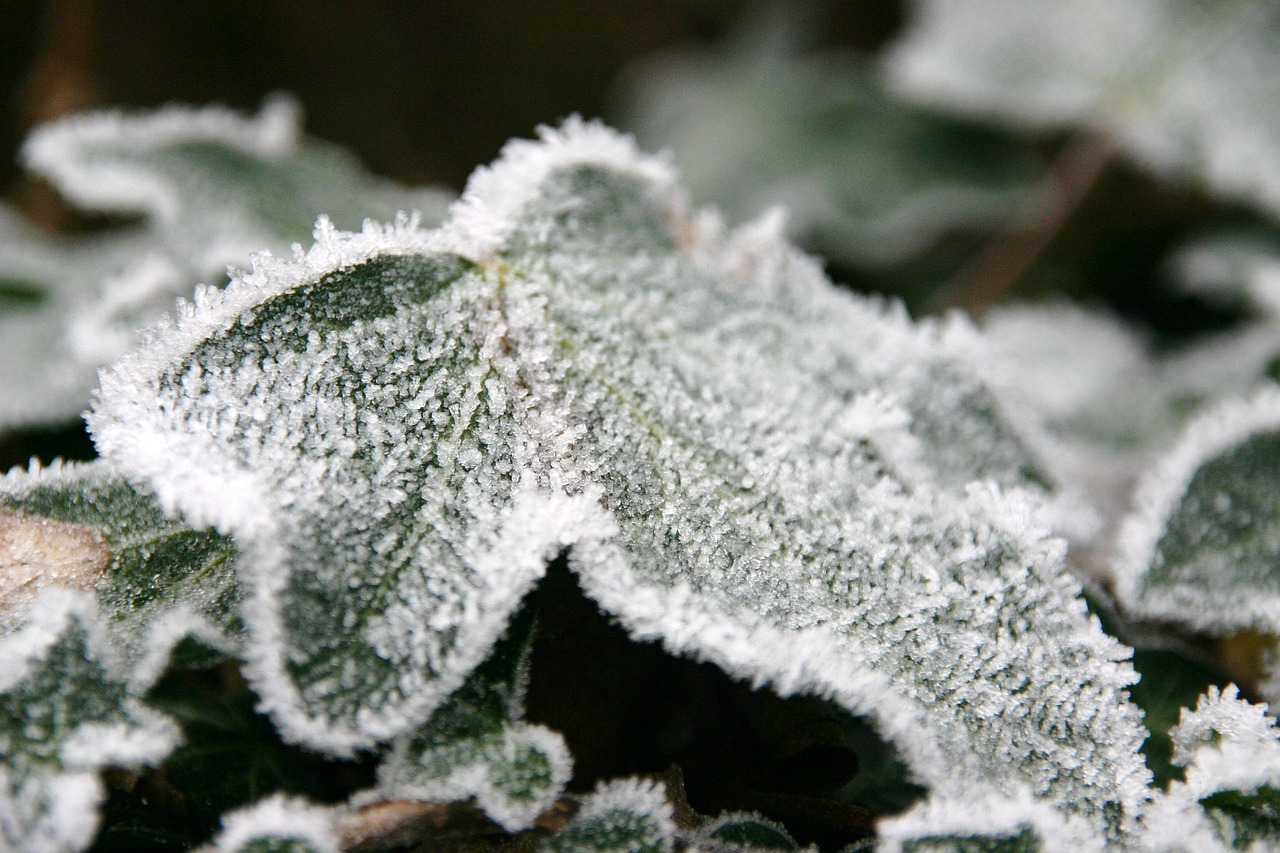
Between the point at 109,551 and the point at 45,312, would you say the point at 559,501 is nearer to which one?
the point at 109,551

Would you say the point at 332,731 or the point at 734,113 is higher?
the point at 734,113

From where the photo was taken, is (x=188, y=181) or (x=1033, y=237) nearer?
(x=188, y=181)

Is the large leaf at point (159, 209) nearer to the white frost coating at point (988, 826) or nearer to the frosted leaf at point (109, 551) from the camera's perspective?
the frosted leaf at point (109, 551)

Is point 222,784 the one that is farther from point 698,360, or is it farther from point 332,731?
point 698,360

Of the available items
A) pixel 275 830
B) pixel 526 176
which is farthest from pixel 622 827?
pixel 526 176

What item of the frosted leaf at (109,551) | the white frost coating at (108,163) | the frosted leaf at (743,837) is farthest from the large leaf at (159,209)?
the frosted leaf at (743,837)

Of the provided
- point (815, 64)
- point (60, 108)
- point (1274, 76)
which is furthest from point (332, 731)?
point (815, 64)

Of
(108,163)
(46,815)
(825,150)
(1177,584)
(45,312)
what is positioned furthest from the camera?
(825,150)
